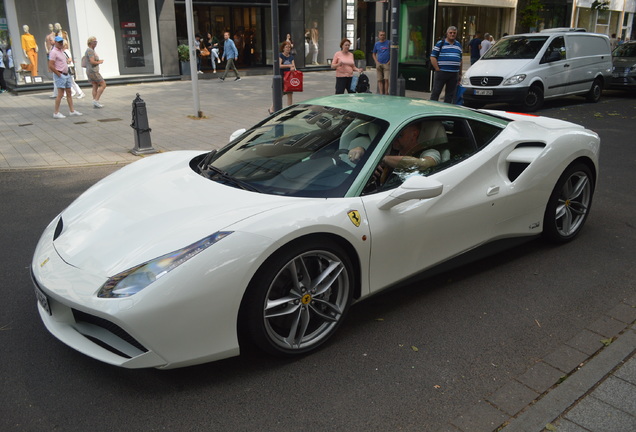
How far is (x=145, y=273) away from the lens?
109 inches

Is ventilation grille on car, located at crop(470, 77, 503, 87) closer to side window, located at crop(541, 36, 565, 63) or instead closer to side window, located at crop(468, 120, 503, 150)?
side window, located at crop(541, 36, 565, 63)

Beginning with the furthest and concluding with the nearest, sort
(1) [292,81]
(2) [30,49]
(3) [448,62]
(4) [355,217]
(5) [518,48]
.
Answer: (2) [30,49] → (5) [518,48] → (3) [448,62] → (1) [292,81] → (4) [355,217]

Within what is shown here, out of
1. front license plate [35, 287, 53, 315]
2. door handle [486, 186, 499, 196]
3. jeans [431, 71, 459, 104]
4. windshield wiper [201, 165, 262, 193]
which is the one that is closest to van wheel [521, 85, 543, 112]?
jeans [431, 71, 459, 104]

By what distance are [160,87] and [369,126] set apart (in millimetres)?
16723

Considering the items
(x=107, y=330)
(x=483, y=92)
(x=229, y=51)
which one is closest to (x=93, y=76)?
(x=229, y=51)

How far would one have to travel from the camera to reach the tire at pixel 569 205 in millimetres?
4688

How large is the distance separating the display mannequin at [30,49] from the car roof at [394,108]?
53.6 ft

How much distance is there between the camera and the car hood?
2.92 meters

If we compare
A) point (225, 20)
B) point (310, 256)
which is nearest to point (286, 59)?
point (310, 256)

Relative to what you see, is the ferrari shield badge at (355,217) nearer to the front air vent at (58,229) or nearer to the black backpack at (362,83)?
the front air vent at (58,229)

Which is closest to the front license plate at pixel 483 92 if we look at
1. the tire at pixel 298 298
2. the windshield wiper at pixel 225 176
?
the windshield wiper at pixel 225 176

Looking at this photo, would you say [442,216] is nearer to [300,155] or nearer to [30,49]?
[300,155]

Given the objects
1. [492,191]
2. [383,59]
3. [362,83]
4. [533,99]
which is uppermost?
[383,59]

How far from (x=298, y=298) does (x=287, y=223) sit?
44cm
